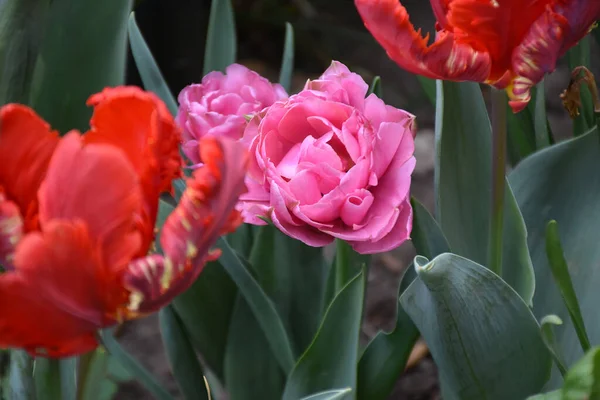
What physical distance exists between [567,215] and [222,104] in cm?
28

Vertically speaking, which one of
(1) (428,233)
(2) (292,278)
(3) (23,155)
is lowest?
(2) (292,278)

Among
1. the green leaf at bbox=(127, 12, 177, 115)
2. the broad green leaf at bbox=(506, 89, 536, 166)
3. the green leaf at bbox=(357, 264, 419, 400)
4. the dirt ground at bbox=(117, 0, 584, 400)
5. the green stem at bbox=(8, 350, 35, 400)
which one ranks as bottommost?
the dirt ground at bbox=(117, 0, 584, 400)

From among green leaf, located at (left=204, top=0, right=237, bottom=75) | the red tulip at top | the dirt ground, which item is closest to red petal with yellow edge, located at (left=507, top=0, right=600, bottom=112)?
the red tulip at top

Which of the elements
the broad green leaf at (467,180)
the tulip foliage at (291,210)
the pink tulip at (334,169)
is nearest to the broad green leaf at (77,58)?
the tulip foliage at (291,210)

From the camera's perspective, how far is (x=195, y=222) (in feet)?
0.87

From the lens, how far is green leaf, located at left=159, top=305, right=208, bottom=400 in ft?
1.90

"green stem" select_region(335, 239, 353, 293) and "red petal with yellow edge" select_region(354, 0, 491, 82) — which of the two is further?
"green stem" select_region(335, 239, 353, 293)

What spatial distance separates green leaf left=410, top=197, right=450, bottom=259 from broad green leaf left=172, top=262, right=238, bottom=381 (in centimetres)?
17

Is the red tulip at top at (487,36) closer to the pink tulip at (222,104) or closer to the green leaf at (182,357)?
the pink tulip at (222,104)

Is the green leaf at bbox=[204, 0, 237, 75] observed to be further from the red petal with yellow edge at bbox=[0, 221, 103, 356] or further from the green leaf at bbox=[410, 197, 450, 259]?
the red petal with yellow edge at bbox=[0, 221, 103, 356]

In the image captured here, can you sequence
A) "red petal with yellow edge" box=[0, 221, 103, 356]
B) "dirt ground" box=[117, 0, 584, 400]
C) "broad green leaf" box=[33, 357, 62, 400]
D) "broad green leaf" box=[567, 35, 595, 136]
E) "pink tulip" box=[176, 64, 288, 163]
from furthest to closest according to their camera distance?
"dirt ground" box=[117, 0, 584, 400]
"broad green leaf" box=[567, 35, 595, 136]
"pink tulip" box=[176, 64, 288, 163]
"broad green leaf" box=[33, 357, 62, 400]
"red petal with yellow edge" box=[0, 221, 103, 356]

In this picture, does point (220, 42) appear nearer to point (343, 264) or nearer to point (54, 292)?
point (343, 264)

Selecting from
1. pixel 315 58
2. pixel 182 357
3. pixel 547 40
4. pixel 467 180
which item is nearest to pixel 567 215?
pixel 467 180

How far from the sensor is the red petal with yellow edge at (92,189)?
25 centimetres
